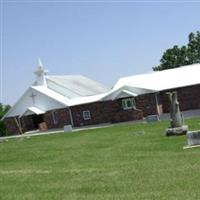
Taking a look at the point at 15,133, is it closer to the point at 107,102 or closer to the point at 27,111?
the point at 27,111

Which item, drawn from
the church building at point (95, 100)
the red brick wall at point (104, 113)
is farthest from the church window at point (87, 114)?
the red brick wall at point (104, 113)

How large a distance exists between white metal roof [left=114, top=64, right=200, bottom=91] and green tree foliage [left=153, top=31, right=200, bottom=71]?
3048cm

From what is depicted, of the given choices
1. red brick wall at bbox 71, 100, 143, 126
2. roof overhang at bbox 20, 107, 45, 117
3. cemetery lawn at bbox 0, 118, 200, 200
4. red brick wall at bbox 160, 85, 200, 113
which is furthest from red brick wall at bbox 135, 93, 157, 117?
cemetery lawn at bbox 0, 118, 200, 200

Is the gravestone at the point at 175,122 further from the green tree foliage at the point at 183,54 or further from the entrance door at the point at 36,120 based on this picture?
the green tree foliage at the point at 183,54

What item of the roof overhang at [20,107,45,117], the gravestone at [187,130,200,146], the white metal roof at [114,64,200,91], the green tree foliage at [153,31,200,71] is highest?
the green tree foliage at [153,31,200,71]

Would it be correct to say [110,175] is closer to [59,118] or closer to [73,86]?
[59,118]

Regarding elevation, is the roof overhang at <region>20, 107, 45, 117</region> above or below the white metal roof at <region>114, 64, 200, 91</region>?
below

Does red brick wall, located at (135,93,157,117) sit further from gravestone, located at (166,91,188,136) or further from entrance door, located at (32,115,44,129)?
gravestone, located at (166,91,188,136)

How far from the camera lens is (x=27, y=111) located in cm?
5716

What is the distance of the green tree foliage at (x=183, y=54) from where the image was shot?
85.1m

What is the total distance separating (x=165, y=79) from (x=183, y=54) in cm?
3572

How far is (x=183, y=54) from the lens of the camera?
85.6 metres

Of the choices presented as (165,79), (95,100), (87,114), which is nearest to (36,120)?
(87,114)

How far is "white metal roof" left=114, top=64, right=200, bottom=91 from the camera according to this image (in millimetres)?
47812
